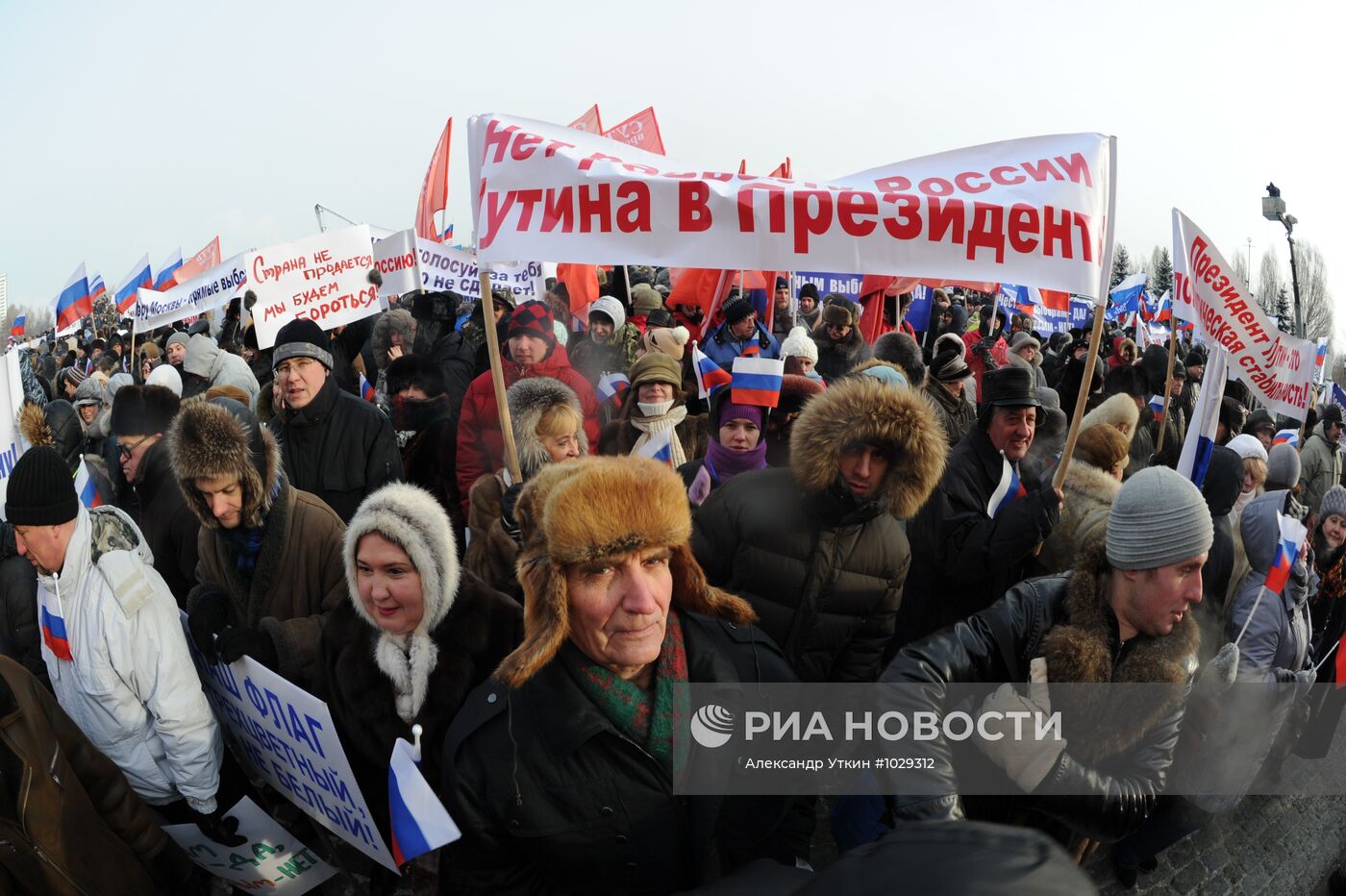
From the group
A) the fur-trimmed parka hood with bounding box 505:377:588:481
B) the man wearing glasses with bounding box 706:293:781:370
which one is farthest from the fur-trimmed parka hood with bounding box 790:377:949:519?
the man wearing glasses with bounding box 706:293:781:370

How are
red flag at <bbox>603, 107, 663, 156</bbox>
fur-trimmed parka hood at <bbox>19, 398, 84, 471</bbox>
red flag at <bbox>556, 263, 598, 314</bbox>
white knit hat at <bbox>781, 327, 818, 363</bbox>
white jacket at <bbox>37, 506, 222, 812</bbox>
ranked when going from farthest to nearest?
red flag at <bbox>603, 107, 663, 156</bbox> → red flag at <bbox>556, 263, 598, 314</bbox> → white knit hat at <bbox>781, 327, 818, 363</bbox> → fur-trimmed parka hood at <bbox>19, 398, 84, 471</bbox> → white jacket at <bbox>37, 506, 222, 812</bbox>

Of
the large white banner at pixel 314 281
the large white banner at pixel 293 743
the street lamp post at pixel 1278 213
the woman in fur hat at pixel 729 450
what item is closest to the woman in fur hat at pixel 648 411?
the woman in fur hat at pixel 729 450

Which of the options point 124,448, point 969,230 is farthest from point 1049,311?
point 124,448

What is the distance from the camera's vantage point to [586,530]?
2119 mm

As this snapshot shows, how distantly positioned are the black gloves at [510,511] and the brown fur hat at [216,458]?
2.90ft

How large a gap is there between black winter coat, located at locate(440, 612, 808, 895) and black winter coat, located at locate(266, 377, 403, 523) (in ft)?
9.35

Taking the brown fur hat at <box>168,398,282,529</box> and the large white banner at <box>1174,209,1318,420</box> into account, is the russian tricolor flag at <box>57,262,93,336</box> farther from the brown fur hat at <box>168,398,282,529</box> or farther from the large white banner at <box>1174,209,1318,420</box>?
the large white banner at <box>1174,209,1318,420</box>

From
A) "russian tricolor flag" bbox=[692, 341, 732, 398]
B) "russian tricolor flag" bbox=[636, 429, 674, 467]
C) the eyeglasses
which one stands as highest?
"russian tricolor flag" bbox=[692, 341, 732, 398]

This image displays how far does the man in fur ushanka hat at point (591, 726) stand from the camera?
2.13m

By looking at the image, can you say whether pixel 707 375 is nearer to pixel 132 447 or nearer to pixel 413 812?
pixel 132 447

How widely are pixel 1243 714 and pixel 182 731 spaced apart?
3819mm

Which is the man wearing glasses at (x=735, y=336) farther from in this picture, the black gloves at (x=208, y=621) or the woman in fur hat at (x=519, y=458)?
the black gloves at (x=208, y=621)

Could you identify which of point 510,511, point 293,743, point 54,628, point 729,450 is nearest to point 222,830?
point 293,743

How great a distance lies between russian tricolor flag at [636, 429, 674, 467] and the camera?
15.8 feet
